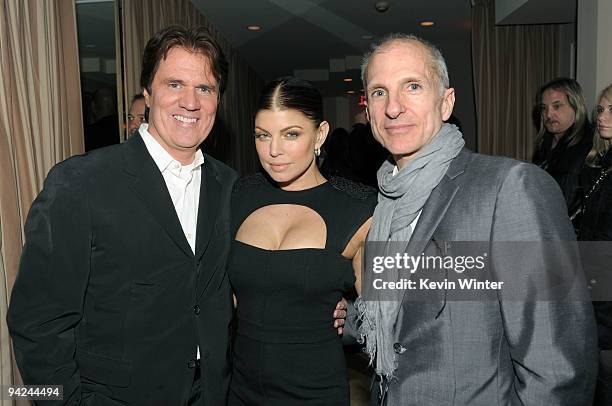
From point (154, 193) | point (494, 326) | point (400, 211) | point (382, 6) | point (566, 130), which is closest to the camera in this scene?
point (494, 326)

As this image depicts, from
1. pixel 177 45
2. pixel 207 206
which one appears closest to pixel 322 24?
pixel 177 45

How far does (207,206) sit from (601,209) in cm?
205

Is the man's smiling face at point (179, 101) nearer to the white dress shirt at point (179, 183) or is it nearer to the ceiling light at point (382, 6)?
the white dress shirt at point (179, 183)

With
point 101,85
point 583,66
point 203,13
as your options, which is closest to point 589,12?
point 583,66

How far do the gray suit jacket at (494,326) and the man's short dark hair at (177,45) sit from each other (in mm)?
946

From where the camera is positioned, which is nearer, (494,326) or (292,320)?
(494,326)

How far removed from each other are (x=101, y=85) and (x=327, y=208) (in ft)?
11.5

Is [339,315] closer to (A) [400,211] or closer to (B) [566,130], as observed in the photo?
(A) [400,211]

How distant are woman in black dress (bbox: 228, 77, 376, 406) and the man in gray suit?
0.96ft

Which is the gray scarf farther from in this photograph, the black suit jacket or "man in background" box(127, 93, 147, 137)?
"man in background" box(127, 93, 147, 137)

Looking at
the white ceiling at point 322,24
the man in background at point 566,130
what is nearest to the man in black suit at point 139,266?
the man in background at point 566,130

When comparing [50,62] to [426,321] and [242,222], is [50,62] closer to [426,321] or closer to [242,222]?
[242,222]

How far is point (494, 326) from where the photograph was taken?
Answer: 4.35 ft

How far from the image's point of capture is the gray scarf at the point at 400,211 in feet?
4.73
